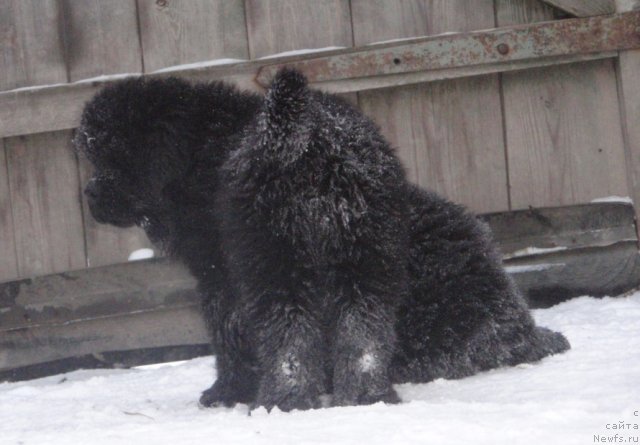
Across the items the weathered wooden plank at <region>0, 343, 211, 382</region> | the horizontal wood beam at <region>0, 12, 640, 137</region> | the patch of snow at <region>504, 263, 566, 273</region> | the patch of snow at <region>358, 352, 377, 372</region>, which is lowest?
the weathered wooden plank at <region>0, 343, 211, 382</region>

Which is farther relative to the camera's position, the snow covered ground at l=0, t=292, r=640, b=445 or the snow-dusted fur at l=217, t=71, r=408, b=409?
the snow-dusted fur at l=217, t=71, r=408, b=409

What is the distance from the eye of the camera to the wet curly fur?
3367 mm

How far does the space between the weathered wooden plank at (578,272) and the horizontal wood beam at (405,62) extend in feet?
3.31

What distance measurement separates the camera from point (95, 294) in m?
5.13

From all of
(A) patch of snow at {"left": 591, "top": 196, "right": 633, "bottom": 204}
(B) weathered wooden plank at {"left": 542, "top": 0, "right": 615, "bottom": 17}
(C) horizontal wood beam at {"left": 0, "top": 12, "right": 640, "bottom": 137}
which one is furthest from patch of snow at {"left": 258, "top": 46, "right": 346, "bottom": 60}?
(A) patch of snow at {"left": 591, "top": 196, "right": 633, "bottom": 204}

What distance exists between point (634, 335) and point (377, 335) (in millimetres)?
1421

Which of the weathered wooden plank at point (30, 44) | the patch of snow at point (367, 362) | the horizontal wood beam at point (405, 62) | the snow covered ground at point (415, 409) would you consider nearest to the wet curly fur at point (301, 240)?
the patch of snow at point (367, 362)

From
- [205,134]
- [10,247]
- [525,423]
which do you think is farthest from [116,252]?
[525,423]

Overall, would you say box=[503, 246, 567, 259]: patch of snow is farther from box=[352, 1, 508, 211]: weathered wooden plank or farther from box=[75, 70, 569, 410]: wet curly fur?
box=[75, 70, 569, 410]: wet curly fur

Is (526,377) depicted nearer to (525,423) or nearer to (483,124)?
(525,423)

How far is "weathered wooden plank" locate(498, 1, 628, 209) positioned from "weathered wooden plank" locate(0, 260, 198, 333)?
188 centimetres

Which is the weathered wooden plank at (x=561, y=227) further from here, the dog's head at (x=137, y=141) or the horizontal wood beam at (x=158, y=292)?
the dog's head at (x=137, y=141)

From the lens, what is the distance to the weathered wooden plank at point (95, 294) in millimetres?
5125

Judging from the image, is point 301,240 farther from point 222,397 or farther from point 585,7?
point 585,7
